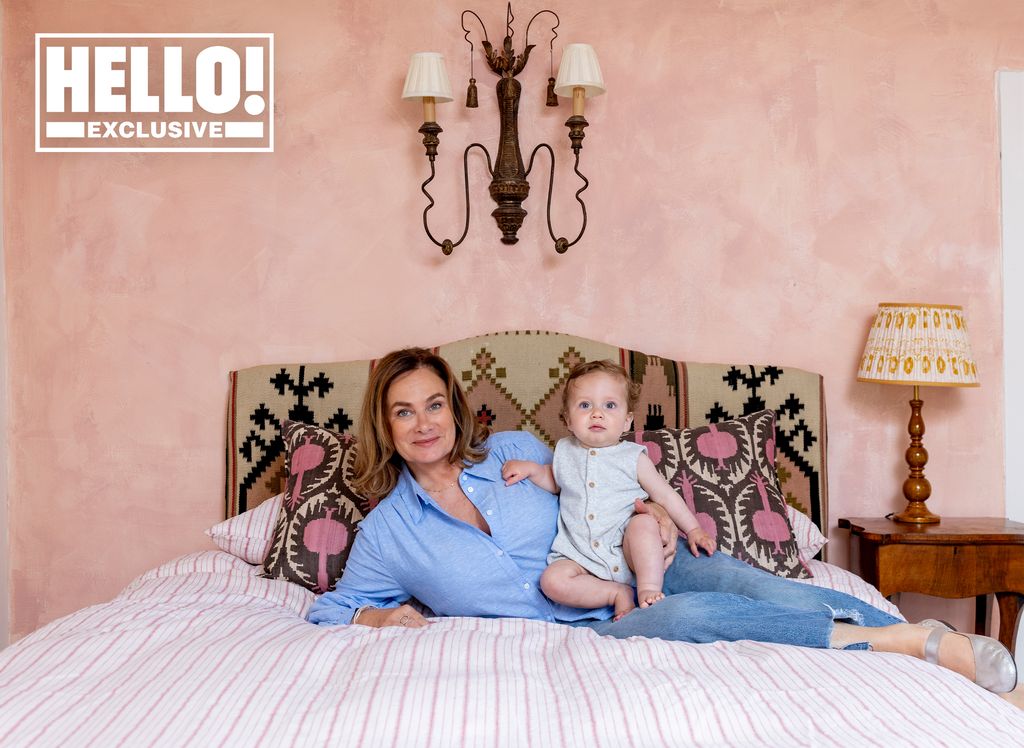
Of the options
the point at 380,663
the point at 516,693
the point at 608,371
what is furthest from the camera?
the point at 608,371

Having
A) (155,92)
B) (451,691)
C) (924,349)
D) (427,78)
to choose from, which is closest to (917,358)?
(924,349)

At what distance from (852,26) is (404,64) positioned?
1.40 meters

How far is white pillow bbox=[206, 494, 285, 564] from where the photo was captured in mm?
2369

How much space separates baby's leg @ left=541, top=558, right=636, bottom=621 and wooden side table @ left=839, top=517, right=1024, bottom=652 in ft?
2.99

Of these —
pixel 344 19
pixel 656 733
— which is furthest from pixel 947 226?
pixel 656 733

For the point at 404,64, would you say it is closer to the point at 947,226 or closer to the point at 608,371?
the point at 608,371

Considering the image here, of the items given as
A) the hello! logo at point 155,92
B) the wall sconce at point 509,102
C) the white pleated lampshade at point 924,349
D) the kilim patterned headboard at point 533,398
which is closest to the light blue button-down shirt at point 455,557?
the kilim patterned headboard at point 533,398

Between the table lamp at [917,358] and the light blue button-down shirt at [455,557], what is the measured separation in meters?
1.13

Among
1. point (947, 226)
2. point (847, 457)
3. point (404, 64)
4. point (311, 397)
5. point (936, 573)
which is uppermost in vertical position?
point (404, 64)

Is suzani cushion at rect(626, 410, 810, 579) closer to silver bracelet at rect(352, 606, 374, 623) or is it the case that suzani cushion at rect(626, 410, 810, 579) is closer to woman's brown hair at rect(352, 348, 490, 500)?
woman's brown hair at rect(352, 348, 490, 500)

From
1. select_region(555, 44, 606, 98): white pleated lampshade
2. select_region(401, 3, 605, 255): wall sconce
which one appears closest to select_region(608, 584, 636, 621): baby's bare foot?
select_region(401, 3, 605, 255): wall sconce

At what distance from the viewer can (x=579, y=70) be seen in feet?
8.54

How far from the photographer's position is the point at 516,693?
51.7 inches

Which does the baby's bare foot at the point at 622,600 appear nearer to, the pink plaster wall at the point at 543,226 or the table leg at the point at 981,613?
the pink plaster wall at the point at 543,226
